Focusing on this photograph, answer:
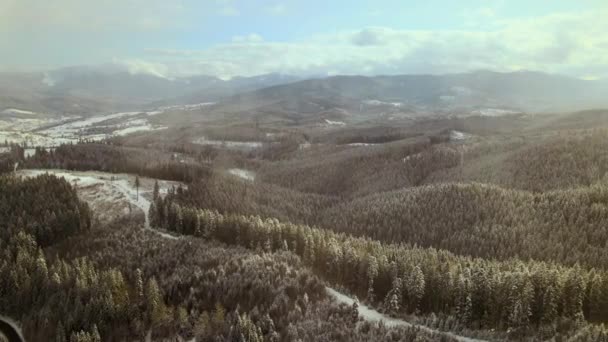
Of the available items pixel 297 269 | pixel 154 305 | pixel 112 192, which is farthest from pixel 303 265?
pixel 112 192

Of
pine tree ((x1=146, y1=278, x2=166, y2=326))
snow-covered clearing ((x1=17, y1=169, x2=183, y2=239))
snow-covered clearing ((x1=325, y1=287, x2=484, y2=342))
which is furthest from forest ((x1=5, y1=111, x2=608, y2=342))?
snow-covered clearing ((x1=17, y1=169, x2=183, y2=239))

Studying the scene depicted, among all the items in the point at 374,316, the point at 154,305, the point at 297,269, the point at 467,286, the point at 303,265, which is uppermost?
the point at 467,286

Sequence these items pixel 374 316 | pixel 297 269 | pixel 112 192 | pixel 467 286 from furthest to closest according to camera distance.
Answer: pixel 112 192
pixel 297 269
pixel 374 316
pixel 467 286

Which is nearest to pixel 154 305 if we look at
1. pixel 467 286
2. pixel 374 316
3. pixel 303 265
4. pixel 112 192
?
pixel 303 265

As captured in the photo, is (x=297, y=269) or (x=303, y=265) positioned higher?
(x=297, y=269)

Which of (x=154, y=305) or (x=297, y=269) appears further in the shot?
(x=297, y=269)

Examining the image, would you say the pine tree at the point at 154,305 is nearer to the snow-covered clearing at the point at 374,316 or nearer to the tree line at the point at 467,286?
the tree line at the point at 467,286

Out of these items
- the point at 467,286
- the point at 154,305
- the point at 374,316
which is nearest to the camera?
the point at 154,305

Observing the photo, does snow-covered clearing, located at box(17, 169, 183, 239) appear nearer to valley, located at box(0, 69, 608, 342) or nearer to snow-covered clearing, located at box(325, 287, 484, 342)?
valley, located at box(0, 69, 608, 342)

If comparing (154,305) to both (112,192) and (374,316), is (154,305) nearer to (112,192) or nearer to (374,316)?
(374,316)

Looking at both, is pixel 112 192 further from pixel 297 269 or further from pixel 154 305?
pixel 297 269
